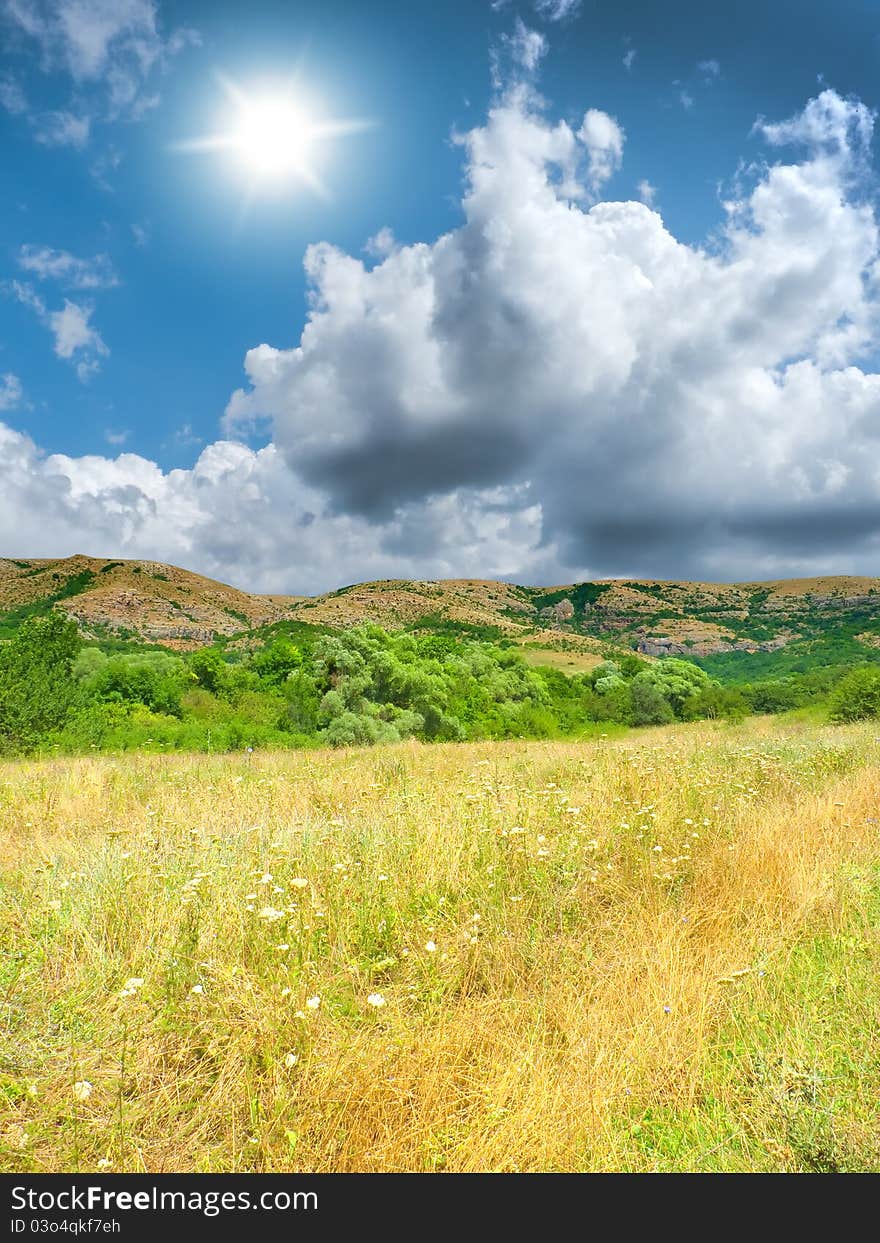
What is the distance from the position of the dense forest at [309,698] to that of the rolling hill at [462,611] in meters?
30.9

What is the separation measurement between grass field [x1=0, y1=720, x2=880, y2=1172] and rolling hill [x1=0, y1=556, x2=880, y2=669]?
8052 cm

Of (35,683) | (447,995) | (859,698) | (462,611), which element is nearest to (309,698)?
(35,683)

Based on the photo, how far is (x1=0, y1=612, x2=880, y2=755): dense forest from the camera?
2475 cm

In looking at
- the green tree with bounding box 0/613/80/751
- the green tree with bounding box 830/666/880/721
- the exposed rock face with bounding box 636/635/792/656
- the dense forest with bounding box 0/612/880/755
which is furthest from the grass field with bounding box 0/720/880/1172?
the exposed rock face with bounding box 636/635/792/656

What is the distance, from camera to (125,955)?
3.43m

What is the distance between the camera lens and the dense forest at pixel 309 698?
24750 mm

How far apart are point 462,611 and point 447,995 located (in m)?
122

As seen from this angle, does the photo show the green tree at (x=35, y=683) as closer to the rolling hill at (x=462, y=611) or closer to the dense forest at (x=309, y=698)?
the dense forest at (x=309, y=698)

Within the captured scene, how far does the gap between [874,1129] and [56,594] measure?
149169 mm

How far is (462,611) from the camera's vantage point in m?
125

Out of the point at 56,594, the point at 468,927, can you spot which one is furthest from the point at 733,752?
the point at 56,594

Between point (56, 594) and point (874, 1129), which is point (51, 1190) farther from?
point (56, 594)

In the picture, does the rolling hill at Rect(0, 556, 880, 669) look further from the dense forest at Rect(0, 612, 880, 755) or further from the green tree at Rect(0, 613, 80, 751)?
the green tree at Rect(0, 613, 80, 751)

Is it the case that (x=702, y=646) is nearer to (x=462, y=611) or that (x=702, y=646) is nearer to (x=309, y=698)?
(x=462, y=611)
